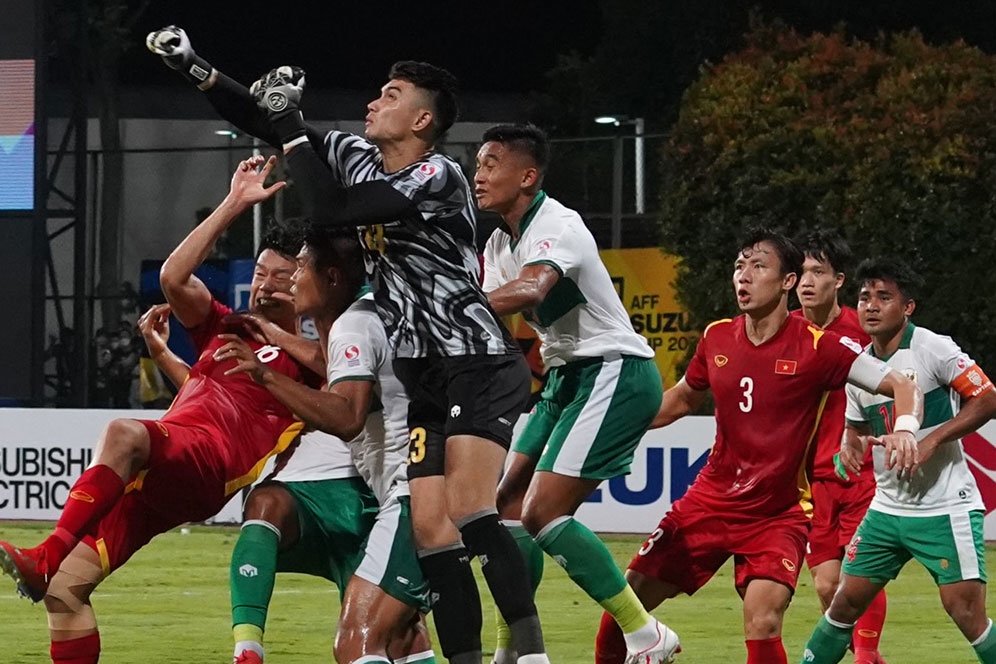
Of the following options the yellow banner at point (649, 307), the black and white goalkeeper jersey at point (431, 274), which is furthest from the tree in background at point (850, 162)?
the black and white goalkeeper jersey at point (431, 274)

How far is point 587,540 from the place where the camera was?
7.59 meters

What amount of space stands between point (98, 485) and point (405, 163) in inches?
61.6

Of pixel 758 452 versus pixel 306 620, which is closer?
pixel 758 452

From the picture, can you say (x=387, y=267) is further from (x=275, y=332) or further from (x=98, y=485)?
(x=98, y=485)

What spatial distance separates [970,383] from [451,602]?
2.70m

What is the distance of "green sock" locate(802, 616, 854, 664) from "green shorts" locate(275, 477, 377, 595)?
1893 millimetres

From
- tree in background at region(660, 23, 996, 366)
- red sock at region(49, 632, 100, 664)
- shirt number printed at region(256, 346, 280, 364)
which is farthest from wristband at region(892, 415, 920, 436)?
tree in background at region(660, 23, 996, 366)

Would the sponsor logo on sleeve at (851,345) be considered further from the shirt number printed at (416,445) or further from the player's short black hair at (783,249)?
the shirt number printed at (416,445)

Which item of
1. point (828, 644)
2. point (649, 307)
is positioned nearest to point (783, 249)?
point (828, 644)

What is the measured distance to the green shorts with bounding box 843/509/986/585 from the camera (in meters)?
7.96

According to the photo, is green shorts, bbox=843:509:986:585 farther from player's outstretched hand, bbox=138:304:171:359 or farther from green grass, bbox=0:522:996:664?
player's outstretched hand, bbox=138:304:171:359

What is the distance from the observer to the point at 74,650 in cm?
718

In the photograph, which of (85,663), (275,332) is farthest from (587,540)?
(85,663)

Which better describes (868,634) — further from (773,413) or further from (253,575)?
(253,575)
